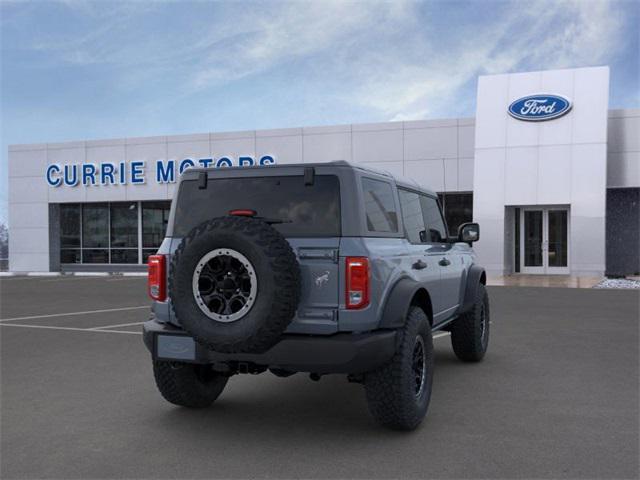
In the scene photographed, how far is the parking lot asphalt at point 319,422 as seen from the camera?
162 inches

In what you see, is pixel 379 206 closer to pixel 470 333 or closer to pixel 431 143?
pixel 470 333

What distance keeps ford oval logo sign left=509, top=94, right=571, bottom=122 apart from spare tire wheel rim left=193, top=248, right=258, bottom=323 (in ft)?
67.0

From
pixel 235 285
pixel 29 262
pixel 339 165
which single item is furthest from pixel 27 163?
pixel 235 285

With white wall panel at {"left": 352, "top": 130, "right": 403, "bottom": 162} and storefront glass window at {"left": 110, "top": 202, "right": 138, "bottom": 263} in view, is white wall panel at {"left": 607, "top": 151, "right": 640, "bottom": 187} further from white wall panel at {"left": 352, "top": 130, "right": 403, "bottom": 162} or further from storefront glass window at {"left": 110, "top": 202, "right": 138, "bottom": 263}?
→ storefront glass window at {"left": 110, "top": 202, "right": 138, "bottom": 263}

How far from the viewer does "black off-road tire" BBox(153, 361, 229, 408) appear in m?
5.20

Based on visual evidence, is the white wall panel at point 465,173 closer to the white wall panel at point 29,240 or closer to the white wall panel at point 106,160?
the white wall panel at point 106,160

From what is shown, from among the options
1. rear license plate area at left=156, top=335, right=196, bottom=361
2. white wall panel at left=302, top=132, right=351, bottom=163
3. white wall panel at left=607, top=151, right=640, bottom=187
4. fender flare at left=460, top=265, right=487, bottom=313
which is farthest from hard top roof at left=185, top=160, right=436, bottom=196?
white wall panel at left=302, top=132, right=351, bottom=163

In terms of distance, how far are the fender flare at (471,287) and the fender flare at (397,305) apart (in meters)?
2.41

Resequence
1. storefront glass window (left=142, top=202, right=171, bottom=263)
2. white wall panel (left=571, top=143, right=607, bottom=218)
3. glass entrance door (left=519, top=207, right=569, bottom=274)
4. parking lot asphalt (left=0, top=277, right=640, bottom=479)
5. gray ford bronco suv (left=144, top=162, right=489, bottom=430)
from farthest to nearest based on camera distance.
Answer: storefront glass window (left=142, top=202, right=171, bottom=263), glass entrance door (left=519, top=207, right=569, bottom=274), white wall panel (left=571, top=143, right=607, bottom=218), gray ford bronco suv (left=144, top=162, right=489, bottom=430), parking lot asphalt (left=0, top=277, right=640, bottom=479)

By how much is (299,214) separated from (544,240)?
68.7 feet

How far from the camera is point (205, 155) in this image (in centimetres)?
2831

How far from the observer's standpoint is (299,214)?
4668 mm

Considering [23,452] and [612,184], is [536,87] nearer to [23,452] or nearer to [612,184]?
[612,184]

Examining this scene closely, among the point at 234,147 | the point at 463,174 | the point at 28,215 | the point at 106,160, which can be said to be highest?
the point at 234,147
